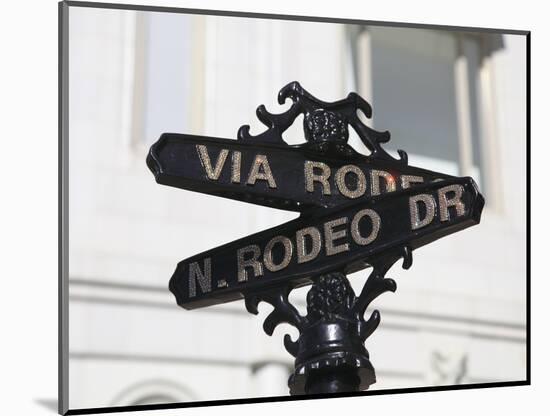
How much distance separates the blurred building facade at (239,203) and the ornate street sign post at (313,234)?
1594mm

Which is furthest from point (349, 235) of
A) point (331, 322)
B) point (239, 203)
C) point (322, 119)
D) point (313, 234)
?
point (239, 203)

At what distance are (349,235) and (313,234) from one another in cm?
9

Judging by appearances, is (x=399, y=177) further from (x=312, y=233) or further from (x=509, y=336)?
(x=509, y=336)

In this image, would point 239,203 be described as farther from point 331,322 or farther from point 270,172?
point 331,322

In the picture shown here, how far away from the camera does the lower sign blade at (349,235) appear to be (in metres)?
3.08

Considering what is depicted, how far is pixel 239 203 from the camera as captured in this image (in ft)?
17.9

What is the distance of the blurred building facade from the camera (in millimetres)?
5102

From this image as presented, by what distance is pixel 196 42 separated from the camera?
522cm

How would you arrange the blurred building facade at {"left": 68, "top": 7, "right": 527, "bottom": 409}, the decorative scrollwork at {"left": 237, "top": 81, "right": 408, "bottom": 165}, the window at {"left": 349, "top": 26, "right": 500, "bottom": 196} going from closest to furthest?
the decorative scrollwork at {"left": 237, "top": 81, "right": 408, "bottom": 165} < the blurred building facade at {"left": 68, "top": 7, "right": 527, "bottom": 409} < the window at {"left": 349, "top": 26, "right": 500, "bottom": 196}

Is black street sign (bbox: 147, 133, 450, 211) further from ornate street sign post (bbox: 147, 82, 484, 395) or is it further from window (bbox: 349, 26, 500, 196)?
window (bbox: 349, 26, 500, 196)

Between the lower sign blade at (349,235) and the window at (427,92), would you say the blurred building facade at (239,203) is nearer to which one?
the window at (427,92)

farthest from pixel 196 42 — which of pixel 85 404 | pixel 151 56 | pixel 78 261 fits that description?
pixel 85 404

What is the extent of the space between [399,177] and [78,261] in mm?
2149

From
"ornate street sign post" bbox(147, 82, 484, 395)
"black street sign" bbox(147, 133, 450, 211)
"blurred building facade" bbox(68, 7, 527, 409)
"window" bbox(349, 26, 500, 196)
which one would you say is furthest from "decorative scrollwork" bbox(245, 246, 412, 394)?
"window" bbox(349, 26, 500, 196)
